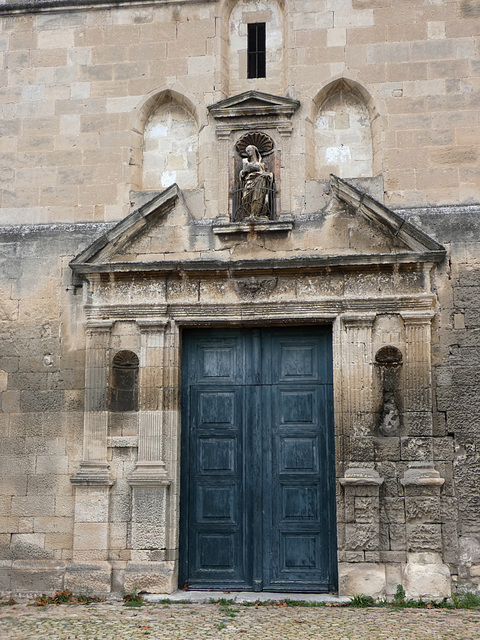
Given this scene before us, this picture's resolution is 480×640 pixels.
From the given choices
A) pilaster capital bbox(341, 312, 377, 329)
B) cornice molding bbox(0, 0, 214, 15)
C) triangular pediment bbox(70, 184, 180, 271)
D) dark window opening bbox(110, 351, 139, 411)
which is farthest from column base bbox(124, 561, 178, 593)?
cornice molding bbox(0, 0, 214, 15)

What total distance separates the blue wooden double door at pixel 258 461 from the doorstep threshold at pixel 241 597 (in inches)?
3.6

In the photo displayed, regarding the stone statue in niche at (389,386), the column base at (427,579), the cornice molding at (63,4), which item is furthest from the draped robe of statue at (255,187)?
the column base at (427,579)

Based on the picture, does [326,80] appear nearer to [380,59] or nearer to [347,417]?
[380,59]

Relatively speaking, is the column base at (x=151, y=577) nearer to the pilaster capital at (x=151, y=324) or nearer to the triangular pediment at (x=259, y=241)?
the pilaster capital at (x=151, y=324)

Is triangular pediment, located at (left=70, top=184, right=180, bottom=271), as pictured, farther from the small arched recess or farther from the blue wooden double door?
the blue wooden double door

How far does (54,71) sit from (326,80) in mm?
2787

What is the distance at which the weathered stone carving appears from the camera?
8000 mm

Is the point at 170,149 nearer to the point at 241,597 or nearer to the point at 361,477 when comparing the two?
the point at 361,477

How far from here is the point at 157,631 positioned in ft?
20.8

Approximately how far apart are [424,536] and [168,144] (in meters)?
4.54

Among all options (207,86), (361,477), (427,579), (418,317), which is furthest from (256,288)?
(427,579)

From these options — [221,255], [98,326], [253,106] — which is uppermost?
[253,106]

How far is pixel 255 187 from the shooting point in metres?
8.08

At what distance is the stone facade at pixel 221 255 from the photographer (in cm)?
764
